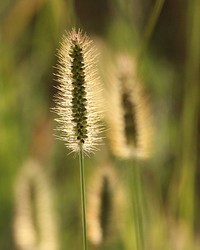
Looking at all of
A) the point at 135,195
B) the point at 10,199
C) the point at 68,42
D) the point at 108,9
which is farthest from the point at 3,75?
the point at 108,9

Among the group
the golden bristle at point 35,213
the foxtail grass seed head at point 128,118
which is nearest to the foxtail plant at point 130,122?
the foxtail grass seed head at point 128,118

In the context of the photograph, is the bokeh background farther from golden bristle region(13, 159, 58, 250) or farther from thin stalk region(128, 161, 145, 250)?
thin stalk region(128, 161, 145, 250)

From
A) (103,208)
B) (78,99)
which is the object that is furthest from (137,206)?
(78,99)

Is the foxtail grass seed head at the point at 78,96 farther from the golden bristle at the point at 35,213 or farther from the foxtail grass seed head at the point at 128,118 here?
the golden bristle at the point at 35,213

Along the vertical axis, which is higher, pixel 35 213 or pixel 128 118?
pixel 128 118

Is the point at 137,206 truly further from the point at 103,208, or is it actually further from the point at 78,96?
the point at 78,96

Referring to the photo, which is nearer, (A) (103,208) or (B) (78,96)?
(B) (78,96)

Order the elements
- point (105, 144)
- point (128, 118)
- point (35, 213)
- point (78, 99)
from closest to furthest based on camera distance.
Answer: point (78, 99), point (128, 118), point (35, 213), point (105, 144)

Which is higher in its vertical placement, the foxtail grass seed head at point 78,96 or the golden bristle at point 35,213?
the foxtail grass seed head at point 78,96
